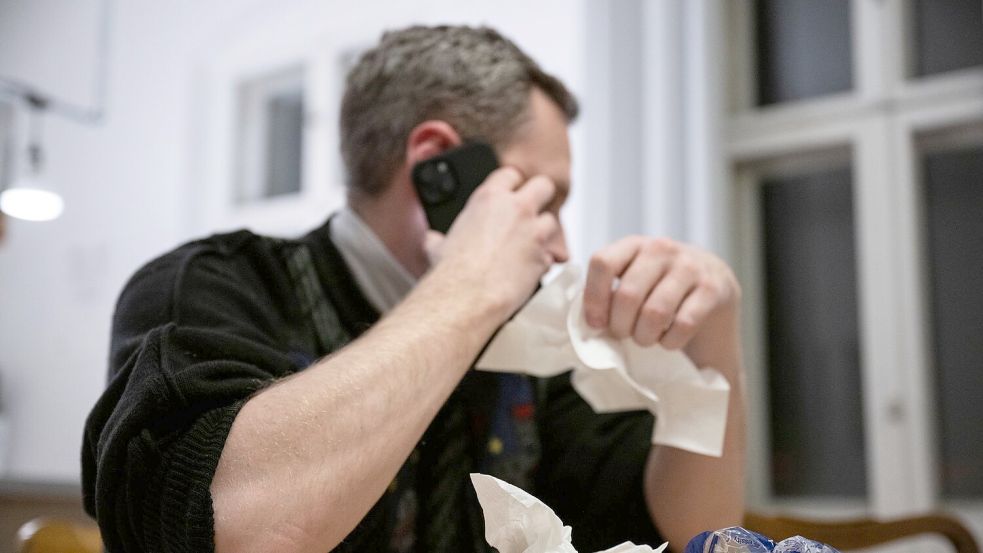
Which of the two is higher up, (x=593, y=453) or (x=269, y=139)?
(x=269, y=139)

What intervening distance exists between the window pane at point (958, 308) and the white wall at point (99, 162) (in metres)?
1.48

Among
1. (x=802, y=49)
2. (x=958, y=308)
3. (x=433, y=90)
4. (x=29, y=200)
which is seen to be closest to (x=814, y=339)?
(x=958, y=308)

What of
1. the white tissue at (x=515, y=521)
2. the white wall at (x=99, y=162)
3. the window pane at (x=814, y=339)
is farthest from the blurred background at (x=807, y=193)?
the white tissue at (x=515, y=521)

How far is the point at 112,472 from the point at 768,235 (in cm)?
213

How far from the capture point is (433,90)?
0.79 m

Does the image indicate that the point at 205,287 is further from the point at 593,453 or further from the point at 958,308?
the point at 958,308

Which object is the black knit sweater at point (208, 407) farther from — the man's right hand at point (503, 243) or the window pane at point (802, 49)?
the window pane at point (802, 49)

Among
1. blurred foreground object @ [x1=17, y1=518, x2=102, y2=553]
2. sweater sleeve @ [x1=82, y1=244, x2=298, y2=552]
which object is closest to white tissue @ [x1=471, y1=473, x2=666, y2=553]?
sweater sleeve @ [x1=82, y1=244, x2=298, y2=552]

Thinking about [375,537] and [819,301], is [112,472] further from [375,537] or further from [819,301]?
[819,301]

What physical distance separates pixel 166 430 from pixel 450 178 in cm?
34

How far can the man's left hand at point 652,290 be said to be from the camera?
0.55 meters

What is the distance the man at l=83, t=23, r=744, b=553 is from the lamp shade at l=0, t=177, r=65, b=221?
2.27 metres

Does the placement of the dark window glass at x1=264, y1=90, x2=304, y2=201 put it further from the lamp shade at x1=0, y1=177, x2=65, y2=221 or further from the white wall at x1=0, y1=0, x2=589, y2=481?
the lamp shade at x1=0, y1=177, x2=65, y2=221

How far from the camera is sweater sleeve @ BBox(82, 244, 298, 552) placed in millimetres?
417
